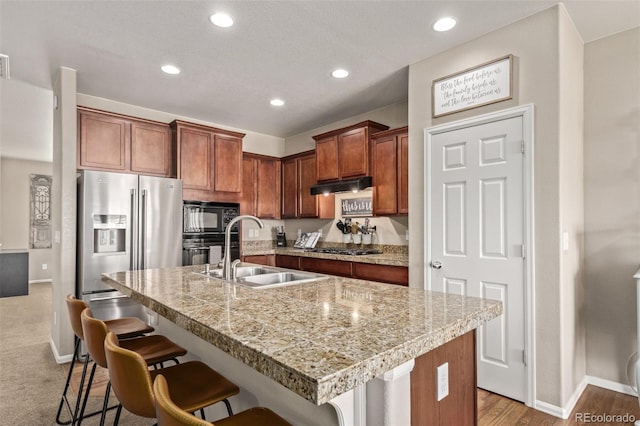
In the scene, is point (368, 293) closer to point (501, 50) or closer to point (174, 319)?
point (174, 319)

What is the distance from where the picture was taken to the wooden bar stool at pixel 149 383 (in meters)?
1.11

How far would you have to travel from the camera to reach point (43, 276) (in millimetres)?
7805

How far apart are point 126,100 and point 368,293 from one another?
12.1 ft

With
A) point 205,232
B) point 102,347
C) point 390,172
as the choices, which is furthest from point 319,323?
point 205,232

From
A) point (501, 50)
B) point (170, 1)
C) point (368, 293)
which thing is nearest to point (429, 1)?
point (501, 50)

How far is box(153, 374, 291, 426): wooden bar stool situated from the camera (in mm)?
782

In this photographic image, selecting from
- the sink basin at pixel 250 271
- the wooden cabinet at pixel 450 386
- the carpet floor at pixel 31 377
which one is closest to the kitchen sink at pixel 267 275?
the sink basin at pixel 250 271

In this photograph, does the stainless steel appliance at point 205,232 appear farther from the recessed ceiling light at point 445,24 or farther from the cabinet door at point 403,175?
the recessed ceiling light at point 445,24

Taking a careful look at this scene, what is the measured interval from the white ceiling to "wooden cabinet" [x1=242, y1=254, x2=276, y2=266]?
76.3 inches

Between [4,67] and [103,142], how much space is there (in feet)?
3.06

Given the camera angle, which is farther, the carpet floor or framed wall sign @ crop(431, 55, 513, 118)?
framed wall sign @ crop(431, 55, 513, 118)

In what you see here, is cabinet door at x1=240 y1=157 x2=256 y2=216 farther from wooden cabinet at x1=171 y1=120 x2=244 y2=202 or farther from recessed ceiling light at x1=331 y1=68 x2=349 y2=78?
recessed ceiling light at x1=331 y1=68 x2=349 y2=78

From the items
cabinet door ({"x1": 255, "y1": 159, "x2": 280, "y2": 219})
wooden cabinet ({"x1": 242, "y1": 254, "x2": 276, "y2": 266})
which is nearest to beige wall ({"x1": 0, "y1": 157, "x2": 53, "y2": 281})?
cabinet door ({"x1": 255, "y1": 159, "x2": 280, "y2": 219})

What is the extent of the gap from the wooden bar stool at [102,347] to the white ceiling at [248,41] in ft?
6.32
